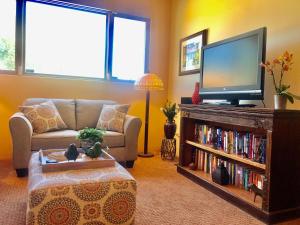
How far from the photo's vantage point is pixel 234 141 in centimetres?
239

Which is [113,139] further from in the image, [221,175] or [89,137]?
[221,175]

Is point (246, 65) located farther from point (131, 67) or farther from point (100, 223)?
point (131, 67)

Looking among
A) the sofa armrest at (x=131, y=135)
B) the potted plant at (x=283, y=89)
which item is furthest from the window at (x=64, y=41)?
the potted plant at (x=283, y=89)

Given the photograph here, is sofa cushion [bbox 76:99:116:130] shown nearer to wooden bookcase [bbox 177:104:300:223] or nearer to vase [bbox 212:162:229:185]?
vase [bbox 212:162:229:185]

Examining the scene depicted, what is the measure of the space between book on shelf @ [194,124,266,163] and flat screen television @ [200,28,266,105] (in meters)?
0.33

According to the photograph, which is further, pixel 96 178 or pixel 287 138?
pixel 287 138

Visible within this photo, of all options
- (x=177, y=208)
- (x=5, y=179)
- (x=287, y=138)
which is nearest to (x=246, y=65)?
(x=287, y=138)

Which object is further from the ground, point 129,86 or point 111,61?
point 111,61

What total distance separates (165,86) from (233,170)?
2181 mm

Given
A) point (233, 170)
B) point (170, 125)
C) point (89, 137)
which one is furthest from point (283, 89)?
point (170, 125)

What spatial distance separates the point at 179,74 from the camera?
3.96 metres

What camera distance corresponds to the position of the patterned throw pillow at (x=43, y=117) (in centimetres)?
287

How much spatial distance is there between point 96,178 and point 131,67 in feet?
9.14

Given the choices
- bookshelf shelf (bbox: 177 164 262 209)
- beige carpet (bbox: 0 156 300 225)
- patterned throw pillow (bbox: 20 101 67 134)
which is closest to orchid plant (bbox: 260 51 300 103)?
bookshelf shelf (bbox: 177 164 262 209)
